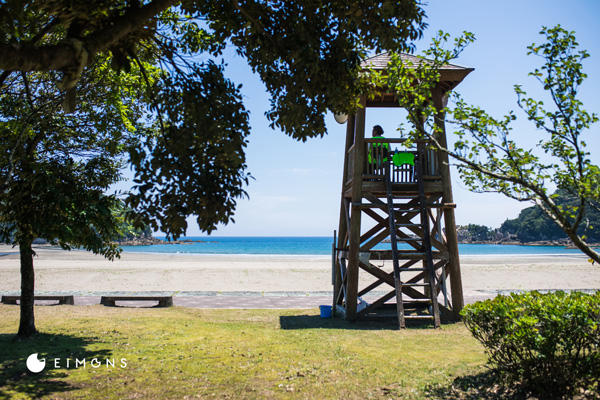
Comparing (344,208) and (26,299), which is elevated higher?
(344,208)

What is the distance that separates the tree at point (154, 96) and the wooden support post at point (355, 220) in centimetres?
461

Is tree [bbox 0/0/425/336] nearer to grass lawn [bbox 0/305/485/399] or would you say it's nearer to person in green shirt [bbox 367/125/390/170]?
grass lawn [bbox 0/305/485/399]

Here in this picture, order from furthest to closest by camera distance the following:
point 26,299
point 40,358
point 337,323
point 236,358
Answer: point 337,323 → point 26,299 → point 236,358 → point 40,358

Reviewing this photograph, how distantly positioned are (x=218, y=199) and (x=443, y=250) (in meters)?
7.89

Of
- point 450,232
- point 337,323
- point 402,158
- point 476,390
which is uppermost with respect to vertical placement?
point 402,158

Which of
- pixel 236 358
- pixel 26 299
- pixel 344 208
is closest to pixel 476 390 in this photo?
pixel 236 358

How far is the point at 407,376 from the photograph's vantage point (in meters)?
5.88

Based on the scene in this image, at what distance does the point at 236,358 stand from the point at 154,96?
172 inches

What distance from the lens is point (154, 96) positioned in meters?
6.19

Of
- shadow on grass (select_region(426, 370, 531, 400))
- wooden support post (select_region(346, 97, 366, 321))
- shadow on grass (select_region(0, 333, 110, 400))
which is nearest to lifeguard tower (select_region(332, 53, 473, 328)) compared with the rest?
wooden support post (select_region(346, 97, 366, 321))

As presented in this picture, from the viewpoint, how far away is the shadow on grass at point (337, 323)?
9995 millimetres

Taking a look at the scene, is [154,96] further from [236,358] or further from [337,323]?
[337,323]

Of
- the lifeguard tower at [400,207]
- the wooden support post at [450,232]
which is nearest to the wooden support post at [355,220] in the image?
the lifeguard tower at [400,207]

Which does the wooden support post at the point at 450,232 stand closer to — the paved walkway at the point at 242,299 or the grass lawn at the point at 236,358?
the grass lawn at the point at 236,358
